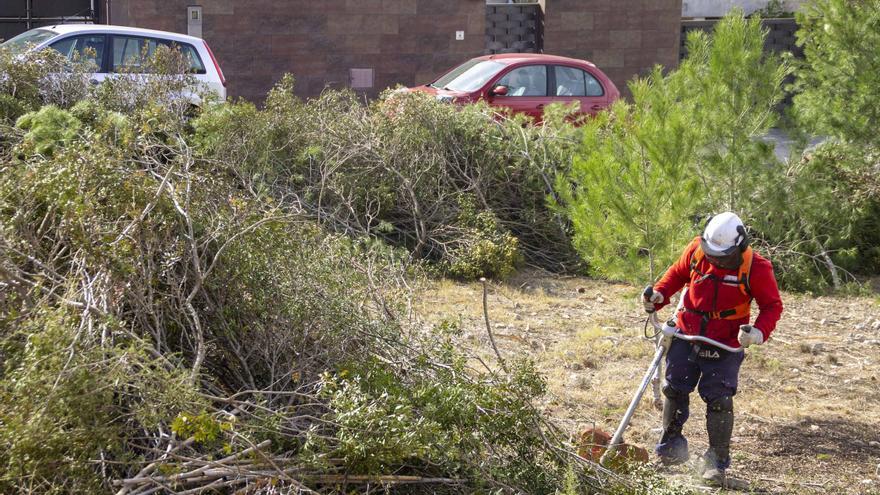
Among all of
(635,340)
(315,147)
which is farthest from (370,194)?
(635,340)

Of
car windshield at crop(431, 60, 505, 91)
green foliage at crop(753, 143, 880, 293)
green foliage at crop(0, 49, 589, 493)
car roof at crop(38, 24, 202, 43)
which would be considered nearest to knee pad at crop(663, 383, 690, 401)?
green foliage at crop(0, 49, 589, 493)

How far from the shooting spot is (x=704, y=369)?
537cm

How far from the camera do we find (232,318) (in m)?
4.64

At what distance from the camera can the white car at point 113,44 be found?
463 inches

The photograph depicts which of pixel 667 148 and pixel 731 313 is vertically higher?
pixel 667 148

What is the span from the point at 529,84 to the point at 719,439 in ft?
29.9

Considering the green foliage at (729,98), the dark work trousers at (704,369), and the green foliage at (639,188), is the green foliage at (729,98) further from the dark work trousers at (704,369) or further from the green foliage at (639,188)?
the dark work trousers at (704,369)

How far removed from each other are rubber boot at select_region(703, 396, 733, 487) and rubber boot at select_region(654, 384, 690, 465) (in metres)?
0.17

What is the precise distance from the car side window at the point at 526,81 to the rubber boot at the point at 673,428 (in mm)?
8544

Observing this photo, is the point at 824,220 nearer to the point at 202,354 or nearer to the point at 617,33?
the point at 202,354

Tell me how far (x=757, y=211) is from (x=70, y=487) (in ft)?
22.7

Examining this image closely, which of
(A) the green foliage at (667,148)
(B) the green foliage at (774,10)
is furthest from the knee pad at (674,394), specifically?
(B) the green foliage at (774,10)

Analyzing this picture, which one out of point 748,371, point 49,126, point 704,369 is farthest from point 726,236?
point 49,126

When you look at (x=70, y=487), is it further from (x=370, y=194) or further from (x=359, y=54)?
(x=359, y=54)
